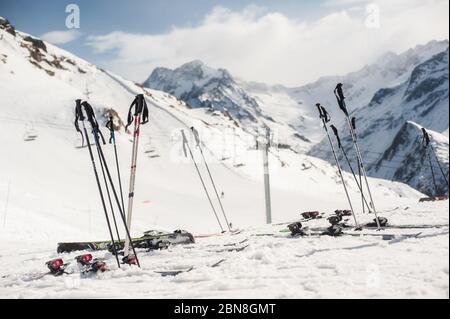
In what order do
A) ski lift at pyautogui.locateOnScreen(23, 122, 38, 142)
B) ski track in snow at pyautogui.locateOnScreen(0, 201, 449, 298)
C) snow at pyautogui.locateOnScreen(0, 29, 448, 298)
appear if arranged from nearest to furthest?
ski track in snow at pyautogui.locateOnScreen(0, 201, 449, 298)
snow at pyautogui.locateOnScreen(0, 29, 448, 298)
ski lift at pyautogui.locateOnScreen(23, 122, 38, 142)

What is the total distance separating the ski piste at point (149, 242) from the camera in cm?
1756

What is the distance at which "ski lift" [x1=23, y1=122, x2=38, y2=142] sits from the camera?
74.4m

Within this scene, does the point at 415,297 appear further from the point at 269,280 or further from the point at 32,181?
the point at 32,181

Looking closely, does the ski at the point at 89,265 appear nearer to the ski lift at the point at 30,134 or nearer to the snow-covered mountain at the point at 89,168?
the snow-covered mountain at the point at 89,168

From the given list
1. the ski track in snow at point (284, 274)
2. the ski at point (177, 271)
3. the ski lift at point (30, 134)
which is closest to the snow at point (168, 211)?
the ski track in snow at point (284, 274)

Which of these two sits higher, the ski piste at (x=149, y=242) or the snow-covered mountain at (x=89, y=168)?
the snow-covered mountain at (x=89, y=168)

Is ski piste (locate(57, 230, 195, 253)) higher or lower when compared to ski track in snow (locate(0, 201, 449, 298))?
higher

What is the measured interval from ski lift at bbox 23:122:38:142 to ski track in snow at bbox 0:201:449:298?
63367mm

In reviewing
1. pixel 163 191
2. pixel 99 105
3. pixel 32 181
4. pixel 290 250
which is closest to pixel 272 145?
pixel 99 105

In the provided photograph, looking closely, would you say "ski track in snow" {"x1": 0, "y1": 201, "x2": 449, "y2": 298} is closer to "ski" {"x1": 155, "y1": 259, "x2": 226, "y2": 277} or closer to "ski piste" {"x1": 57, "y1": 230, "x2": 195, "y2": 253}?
"ski" {"x1": 155, "y1": 259, "x2": 226, "y2": 277}

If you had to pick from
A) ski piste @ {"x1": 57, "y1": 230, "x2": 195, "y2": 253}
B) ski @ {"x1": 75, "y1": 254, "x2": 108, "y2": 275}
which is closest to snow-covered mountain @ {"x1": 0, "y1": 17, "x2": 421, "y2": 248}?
ski piste @ {"x1": 57, "y1": 230, "x2": 195, "y2": 253}

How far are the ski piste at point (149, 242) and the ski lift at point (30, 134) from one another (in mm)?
59361

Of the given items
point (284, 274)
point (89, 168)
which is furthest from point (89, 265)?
point (89, 168)
